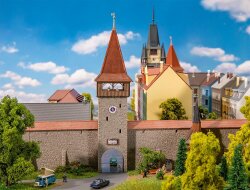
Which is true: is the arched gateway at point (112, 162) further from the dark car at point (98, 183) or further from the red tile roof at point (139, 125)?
the dark car at point (98, 183)

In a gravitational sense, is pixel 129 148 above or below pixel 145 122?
below

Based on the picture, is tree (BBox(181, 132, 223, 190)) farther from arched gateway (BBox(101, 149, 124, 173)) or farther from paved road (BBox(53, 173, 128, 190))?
arched gateway (BBox(101, 149, 124, 173))

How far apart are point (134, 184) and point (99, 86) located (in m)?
10.7

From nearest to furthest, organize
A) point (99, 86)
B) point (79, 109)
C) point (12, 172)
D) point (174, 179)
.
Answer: point (174, 179)
point (12, 172)
point (99, 86)
point (79, 109)

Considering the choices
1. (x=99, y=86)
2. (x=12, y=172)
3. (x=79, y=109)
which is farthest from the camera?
(x=79, y=109)

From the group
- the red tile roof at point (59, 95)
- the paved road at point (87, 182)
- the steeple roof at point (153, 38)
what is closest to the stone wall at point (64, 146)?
the paved road at point (87, 182)

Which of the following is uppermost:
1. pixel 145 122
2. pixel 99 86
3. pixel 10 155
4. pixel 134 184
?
pixel 99 86

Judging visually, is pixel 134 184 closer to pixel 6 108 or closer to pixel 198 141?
pixel 198 141

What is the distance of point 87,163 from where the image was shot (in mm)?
40875

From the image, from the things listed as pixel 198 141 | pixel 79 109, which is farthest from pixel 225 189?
pixel 79 109

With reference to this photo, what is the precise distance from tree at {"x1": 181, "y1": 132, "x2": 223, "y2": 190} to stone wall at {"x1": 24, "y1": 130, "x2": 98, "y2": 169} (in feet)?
52.3

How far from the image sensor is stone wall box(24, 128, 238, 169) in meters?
40.3

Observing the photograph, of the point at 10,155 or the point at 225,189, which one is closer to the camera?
the point at 225,189

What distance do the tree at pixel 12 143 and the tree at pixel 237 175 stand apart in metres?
16.0
